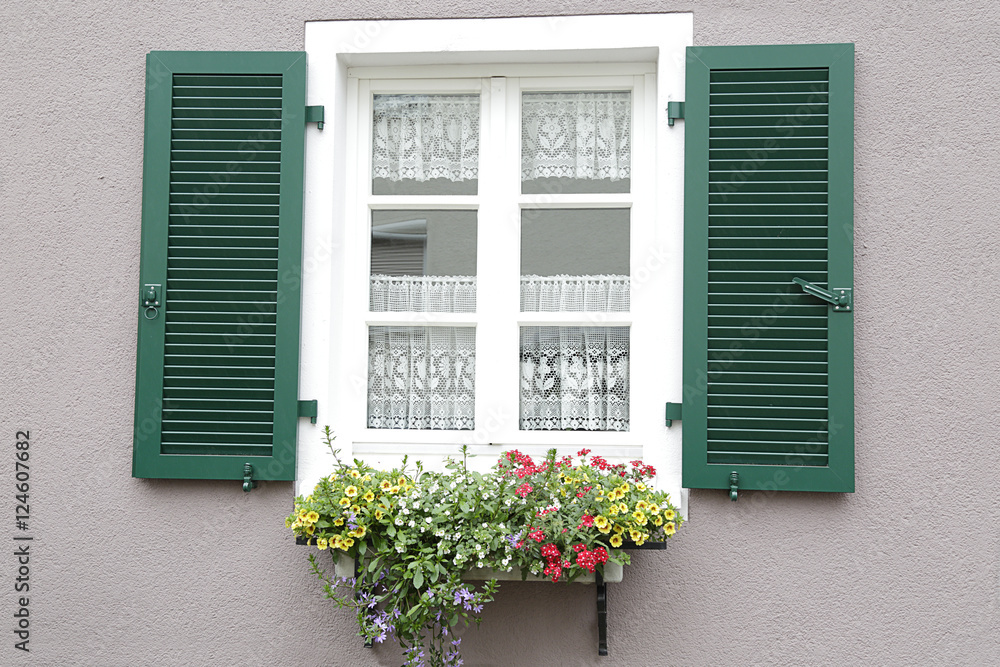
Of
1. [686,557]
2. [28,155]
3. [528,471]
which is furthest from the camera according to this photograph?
[28,155]

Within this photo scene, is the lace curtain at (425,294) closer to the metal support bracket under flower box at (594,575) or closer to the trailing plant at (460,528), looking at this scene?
the trailing plant at (460,528)

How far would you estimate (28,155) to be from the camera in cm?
271

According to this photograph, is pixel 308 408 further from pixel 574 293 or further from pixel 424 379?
pixel 574 293

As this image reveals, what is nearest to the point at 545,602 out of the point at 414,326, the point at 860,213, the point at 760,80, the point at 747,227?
the point at 414,326

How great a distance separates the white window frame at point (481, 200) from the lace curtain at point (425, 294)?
5 cm

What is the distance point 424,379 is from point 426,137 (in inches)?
37.2

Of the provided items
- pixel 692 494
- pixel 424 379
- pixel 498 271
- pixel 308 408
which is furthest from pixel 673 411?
pixel 308 408

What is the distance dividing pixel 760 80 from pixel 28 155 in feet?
8.93

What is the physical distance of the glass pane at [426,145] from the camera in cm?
278

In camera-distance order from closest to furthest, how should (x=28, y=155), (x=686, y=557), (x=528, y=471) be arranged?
(x=528, y=471) < (x=686, y=557) < (x=28, y=155)

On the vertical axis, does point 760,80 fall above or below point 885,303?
above

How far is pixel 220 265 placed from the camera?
103 inches

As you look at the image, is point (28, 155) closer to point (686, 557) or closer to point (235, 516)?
point (235, 516)

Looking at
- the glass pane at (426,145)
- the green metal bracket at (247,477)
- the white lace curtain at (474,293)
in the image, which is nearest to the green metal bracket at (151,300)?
the green metal bracket at (247,477)
